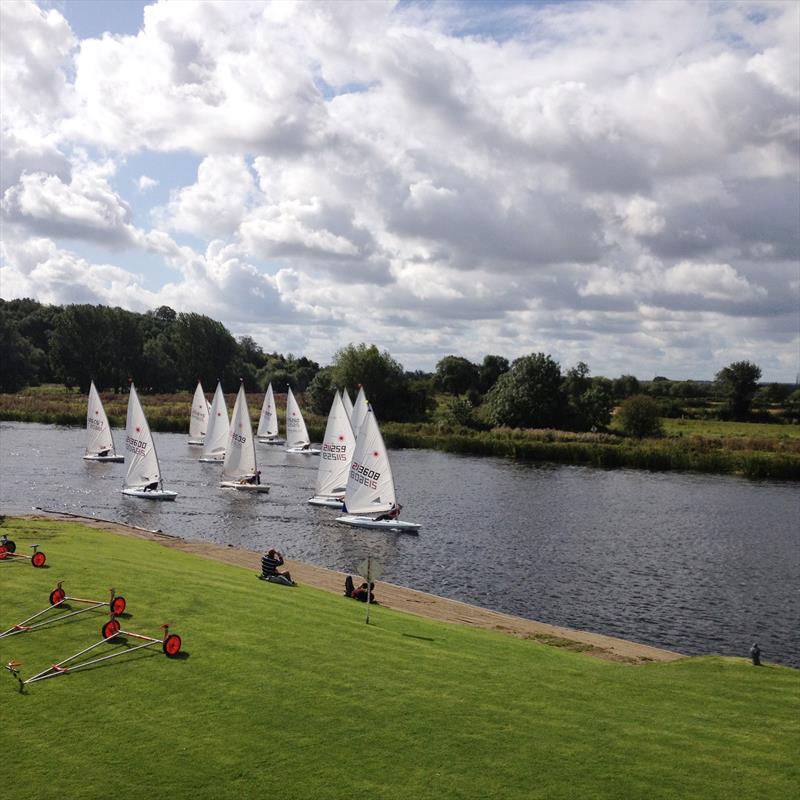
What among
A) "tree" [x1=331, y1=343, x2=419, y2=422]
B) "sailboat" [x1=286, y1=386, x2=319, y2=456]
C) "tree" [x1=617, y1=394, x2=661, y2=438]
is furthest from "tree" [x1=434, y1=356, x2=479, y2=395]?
"sailboat" [x1=286, y1=386, x2=319, y2=456]

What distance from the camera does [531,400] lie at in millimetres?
136875

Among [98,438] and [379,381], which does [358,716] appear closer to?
[98,438]

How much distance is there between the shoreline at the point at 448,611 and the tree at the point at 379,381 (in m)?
99.2

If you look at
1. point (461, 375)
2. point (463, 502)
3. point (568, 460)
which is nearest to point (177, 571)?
point (463, 502)

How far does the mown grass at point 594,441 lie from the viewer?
101 meters

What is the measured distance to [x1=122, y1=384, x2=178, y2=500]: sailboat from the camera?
67.8 meters

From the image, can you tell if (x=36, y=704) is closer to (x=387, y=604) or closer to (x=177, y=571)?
(x=177, y=571)

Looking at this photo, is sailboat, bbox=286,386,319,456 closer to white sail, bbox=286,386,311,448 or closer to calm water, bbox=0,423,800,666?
white sail, bbox=286,386,311,448

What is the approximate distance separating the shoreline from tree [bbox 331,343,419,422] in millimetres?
99167

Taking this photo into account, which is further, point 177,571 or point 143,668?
point 177,571

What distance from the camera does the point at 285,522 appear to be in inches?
2404

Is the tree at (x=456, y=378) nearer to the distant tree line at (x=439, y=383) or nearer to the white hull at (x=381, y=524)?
the distant tree line at (x=439, y=383)

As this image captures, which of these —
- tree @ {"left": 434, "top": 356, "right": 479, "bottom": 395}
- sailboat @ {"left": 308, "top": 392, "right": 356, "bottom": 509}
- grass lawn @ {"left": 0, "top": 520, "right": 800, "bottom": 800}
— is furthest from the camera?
tree @ {"left": 434, "top": 356, "right": 479, "bottom": 395}

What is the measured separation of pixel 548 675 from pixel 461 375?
17505cm
